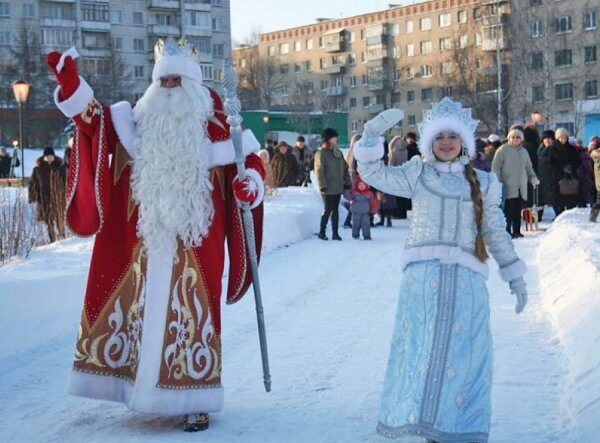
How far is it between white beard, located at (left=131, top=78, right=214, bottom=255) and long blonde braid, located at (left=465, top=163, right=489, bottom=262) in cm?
147

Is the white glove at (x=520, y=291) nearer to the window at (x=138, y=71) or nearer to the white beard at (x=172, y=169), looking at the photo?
the white beard at (x=172, y=169)

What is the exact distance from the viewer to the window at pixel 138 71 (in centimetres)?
7369

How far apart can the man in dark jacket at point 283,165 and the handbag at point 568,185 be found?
6.43 meters

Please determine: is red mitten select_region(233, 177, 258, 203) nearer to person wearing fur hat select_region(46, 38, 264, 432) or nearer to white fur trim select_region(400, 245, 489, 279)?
person wearing fur hat select_region(46, 38, 264, 432)

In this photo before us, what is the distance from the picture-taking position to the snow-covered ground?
5.26 m

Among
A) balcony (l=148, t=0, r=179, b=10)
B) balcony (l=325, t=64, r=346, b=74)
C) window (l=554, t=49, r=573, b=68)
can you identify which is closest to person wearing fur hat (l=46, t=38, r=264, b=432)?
window (l=554, t=49, r=573, b=68)

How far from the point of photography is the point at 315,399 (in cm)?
590

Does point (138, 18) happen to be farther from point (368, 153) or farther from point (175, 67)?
point (368, 153)

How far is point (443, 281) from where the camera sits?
16.0 feet

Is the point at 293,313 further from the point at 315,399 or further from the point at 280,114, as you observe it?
the point at 280,114

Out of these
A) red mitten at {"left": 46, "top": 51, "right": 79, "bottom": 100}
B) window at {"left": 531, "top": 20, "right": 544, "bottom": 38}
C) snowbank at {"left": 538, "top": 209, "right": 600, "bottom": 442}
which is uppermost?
window at {"left": 531, "top": 20, "right": 544, "bottom": 38}

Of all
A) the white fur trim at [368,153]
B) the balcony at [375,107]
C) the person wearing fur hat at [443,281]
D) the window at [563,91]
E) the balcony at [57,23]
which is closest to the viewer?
the person wearing fur hat at [443,281]

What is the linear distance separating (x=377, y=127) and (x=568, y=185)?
1341 cm

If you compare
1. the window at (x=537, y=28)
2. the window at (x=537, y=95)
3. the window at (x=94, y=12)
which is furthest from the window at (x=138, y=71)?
the window at (x=537, y=28)
